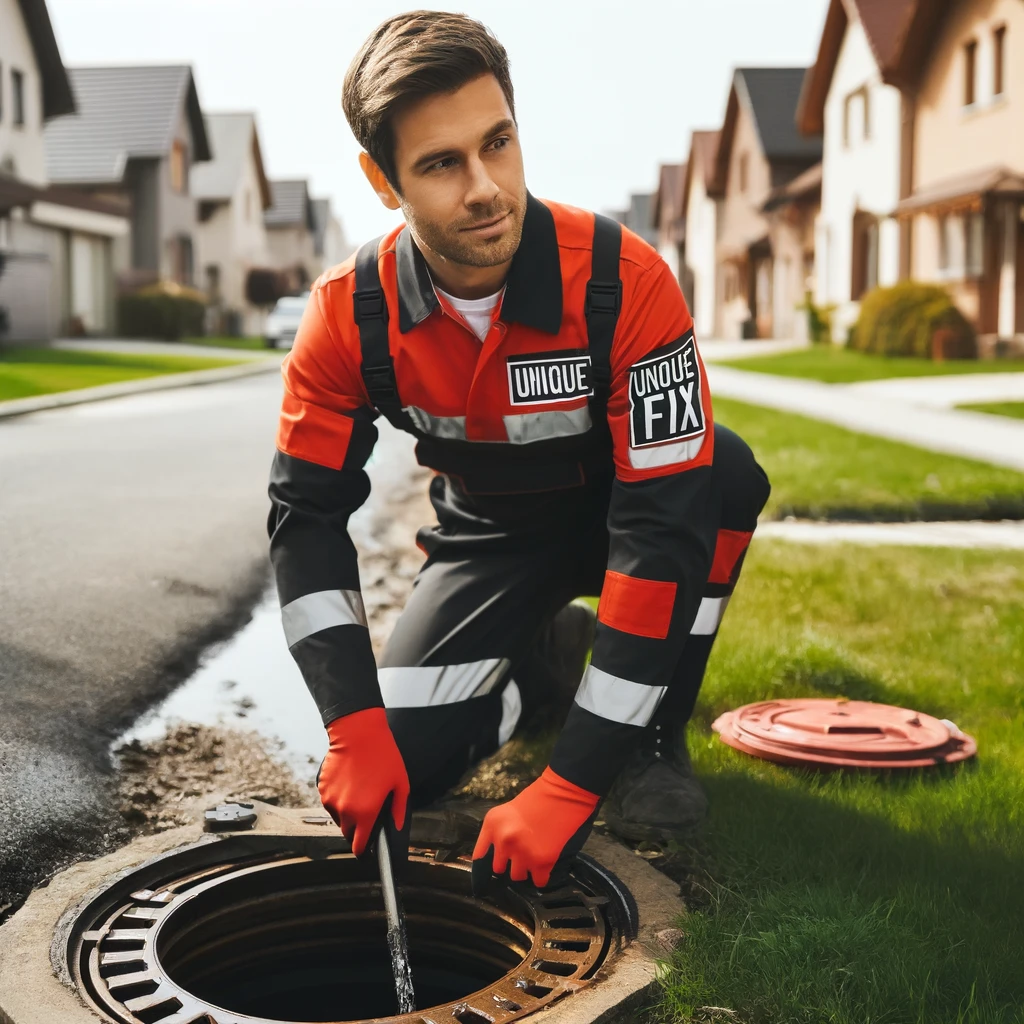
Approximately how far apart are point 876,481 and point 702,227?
34946 millimetres

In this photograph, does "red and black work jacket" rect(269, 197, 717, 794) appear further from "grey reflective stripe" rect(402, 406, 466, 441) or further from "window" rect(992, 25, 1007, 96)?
"window" rect(992, 25, 1007, 96)

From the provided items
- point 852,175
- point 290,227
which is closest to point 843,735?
point 852,175

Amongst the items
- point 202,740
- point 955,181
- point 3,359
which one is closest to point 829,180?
point 955,181

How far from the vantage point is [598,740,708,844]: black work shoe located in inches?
104

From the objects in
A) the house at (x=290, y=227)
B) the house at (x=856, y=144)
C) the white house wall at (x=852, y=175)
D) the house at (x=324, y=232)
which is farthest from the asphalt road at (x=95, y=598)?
the house at (x=324, y=232)

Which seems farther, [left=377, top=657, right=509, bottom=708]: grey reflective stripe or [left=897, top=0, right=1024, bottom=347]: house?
[left=897, top=0, right=1024, bottom=347]: house

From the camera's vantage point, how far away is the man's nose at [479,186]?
246cm

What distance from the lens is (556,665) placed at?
11.0ft

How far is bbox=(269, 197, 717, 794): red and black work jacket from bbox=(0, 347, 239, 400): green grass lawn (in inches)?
431

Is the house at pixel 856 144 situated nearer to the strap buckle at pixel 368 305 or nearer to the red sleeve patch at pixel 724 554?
the red sleeve patch at pixel 724 554

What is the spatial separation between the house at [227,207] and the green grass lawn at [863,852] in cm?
3730

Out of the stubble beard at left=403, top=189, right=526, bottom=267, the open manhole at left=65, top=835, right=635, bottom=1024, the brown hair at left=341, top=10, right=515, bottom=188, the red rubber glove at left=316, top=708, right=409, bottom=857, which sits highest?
the brown hair at left=341, top=10, right=515, bottom=188

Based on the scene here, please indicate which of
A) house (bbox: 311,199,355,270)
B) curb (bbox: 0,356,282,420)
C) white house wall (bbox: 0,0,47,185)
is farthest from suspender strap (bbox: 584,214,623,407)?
house (bbox: 311,199,355,270)

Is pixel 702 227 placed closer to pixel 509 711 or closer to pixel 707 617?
pixel 509 711
